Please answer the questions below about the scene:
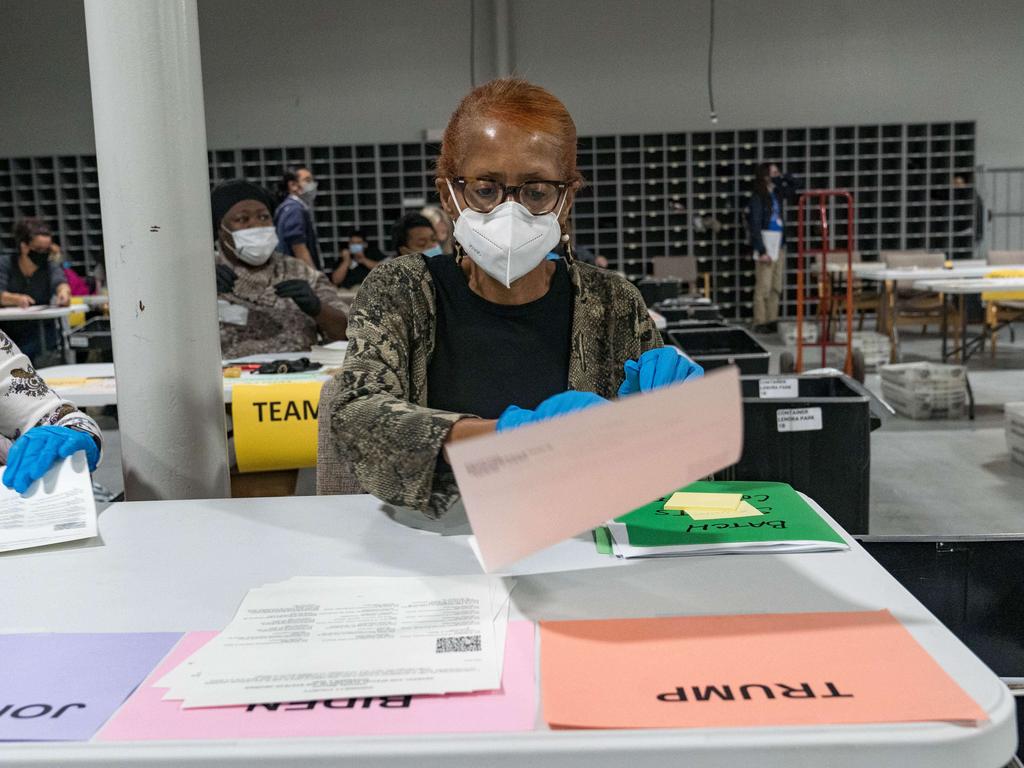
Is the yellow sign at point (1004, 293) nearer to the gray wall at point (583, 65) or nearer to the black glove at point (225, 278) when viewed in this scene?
the gray wall at point (583, 65)

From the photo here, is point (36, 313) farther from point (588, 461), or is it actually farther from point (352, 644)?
point (588, 461)

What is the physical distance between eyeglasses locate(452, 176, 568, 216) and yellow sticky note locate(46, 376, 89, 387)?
183 cm

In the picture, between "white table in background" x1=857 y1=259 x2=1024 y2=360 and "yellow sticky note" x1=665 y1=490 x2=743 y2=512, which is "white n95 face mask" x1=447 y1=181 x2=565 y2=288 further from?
"white table in background" x1=857 y1=259 x2=1024 y2=360

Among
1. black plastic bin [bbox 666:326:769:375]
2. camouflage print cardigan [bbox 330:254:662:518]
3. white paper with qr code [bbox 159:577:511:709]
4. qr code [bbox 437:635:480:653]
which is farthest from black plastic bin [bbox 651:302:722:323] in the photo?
qr code [bbox 437:635:480:653]

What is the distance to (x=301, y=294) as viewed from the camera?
3.40 metres

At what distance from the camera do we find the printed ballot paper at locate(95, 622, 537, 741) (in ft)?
2.35

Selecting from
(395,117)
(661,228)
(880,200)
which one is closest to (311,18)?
(395,117)

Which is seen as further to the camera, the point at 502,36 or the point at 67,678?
the point at 502,36

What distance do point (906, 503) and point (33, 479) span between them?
3623 mm

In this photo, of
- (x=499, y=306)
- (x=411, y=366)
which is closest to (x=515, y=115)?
(x=499, y=306)

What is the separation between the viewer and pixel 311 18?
11.7 metres

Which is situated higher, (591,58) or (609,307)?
(591,58)

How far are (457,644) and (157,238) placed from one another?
3.46 feet

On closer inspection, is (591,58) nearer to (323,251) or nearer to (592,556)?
(323,251)
